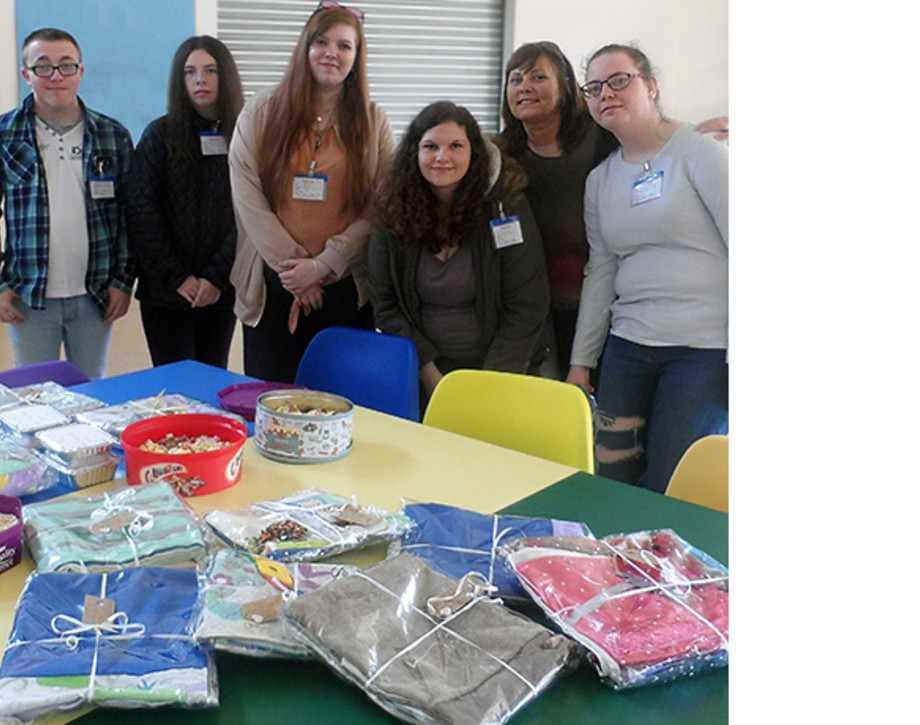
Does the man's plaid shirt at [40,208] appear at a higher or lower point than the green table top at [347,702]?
higher

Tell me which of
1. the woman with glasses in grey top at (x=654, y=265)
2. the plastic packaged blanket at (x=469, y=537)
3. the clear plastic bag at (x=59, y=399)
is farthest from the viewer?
the woman with glasses in grey top at (x=654, y=265)

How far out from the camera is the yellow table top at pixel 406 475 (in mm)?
1379

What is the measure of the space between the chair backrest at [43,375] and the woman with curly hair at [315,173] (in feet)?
2.78

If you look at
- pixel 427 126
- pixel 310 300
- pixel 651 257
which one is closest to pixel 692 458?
pixel 651 257

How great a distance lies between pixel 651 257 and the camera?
7.69 feet

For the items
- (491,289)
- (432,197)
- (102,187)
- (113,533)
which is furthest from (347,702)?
(102,187)

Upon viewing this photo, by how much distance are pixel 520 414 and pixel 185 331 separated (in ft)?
5.68

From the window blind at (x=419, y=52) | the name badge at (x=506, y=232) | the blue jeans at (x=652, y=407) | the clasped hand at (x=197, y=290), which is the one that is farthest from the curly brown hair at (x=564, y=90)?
the window blind at (x=419, y=52)

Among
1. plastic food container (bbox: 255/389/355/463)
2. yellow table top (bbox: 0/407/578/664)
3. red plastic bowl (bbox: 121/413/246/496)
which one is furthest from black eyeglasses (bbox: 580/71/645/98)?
red plastic bowl (bbox: 121/413/246/496)

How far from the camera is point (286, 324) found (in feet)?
9.88

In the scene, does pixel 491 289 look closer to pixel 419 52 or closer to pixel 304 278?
pixel 304 278

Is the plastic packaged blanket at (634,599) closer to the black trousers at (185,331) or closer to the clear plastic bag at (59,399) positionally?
the clear plastic bag at (59,399)

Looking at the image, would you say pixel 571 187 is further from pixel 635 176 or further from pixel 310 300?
pixel 310 300
